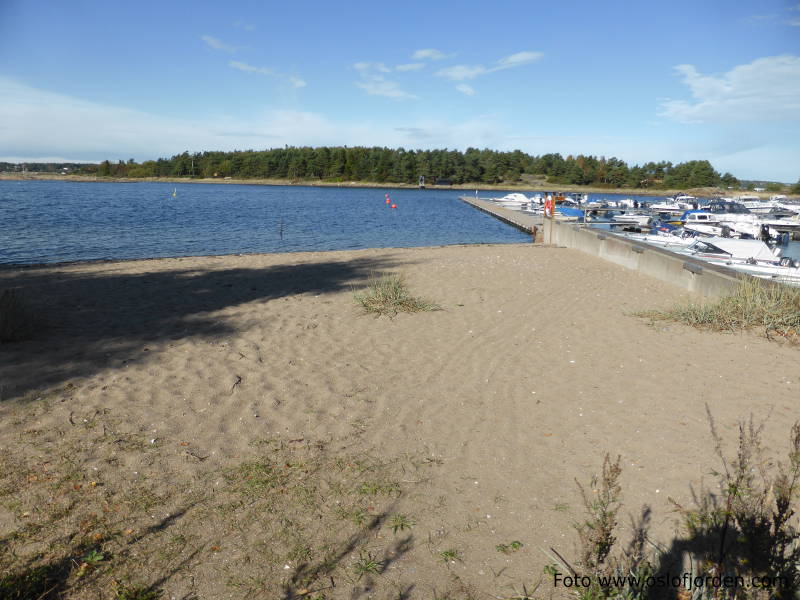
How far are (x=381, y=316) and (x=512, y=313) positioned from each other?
230 centimetres

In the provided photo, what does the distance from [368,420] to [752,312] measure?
6.54 meters

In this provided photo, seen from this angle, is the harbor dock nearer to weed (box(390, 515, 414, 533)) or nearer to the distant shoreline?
weed (box(390, 515, 414, 533))

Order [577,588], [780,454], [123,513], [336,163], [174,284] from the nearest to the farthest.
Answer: [577,588]
[123,513]
[780,454]
[174,284]
[336,163]

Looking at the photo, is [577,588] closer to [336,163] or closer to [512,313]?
[512,313]

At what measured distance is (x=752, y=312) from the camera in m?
7.92

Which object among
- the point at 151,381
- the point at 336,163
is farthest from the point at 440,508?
the point at 336,163

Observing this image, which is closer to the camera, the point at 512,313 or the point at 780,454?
the point at 780,454

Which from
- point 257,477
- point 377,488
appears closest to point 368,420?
point 377,488

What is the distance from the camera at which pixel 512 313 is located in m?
8.94

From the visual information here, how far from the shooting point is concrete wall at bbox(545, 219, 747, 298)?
33.0ft

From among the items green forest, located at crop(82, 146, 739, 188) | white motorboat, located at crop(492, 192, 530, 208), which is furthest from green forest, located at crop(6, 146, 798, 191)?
white motorboat, located at crop(492, 192, 530, 208)

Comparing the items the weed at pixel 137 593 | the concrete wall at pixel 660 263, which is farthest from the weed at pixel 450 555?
the concrete wall at pixel 660 263

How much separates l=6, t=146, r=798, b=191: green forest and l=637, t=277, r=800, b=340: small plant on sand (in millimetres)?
112906

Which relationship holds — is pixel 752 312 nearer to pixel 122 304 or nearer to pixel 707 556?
pixel 707 556
